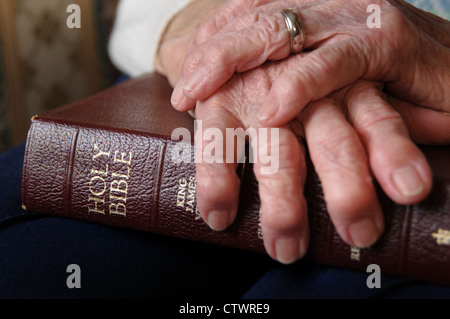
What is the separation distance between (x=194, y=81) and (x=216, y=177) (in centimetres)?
12

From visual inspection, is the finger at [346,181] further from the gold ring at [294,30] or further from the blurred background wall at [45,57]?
the blurred background wall at [45,57]

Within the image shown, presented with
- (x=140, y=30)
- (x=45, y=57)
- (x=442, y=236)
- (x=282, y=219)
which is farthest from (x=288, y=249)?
(x=45, y=57)

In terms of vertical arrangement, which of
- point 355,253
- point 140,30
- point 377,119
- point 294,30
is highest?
point 140,30

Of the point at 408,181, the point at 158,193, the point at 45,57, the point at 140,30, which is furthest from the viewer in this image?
the point at 45,57

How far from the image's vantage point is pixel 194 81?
47 centimetres

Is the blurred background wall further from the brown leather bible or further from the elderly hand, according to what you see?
the elderly hand

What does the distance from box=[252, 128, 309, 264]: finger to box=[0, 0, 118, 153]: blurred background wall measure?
123 centimetres

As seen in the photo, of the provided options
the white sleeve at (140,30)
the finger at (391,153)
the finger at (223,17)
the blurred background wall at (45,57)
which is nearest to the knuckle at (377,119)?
the finger at (391,153)

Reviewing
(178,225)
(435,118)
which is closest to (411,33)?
(435,118)

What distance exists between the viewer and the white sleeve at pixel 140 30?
32.6 inches

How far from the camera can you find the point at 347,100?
0.46 m

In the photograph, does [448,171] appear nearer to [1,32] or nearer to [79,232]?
[79,232]

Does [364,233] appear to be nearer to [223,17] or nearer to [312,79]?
[312,79]

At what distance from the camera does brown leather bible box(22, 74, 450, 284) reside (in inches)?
15.5
